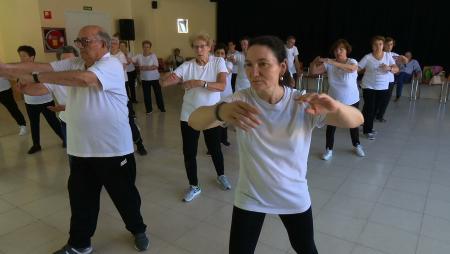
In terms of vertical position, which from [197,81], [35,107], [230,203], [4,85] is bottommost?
[230,203]

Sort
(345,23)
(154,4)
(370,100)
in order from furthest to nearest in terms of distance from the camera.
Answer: (154,4)
(345,23)
(370,100)

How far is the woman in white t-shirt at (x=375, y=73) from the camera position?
4840 millimetres

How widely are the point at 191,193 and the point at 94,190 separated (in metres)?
1.12

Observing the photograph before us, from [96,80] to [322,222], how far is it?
2.08 meters

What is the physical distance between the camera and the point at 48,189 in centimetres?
353

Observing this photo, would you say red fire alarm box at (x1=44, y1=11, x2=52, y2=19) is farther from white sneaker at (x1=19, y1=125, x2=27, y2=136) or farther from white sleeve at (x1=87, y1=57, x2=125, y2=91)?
white sleeve at (x1=87, y1=57, x2=125, y2=91)

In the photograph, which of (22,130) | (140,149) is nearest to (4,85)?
(22,130)

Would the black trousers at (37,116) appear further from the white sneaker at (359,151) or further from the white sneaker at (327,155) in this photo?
the white sneaker at (359,151)

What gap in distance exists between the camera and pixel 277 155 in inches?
58.6

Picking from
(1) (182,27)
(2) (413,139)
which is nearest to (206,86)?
(2) (413,139)

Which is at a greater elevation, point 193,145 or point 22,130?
point 193,145

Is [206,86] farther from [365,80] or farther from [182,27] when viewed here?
[182,27]

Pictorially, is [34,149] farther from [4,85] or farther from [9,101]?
[4,85]

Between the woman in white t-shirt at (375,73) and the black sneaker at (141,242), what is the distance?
3.81 metres
